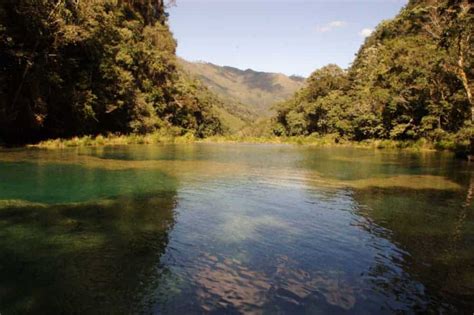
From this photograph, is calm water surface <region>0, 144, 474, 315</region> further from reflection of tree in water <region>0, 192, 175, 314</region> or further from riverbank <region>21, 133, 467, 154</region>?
riverbank <region>21, 133, 467, 154</region>

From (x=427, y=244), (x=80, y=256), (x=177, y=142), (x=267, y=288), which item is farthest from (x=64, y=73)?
(x=267, y=288)

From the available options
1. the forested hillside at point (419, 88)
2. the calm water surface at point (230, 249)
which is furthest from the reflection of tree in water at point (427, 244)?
the forested hillside at point (419, 88)

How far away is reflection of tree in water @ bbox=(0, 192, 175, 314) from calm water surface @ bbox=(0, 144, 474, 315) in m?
0.03

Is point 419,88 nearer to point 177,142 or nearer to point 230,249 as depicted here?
point 177,142

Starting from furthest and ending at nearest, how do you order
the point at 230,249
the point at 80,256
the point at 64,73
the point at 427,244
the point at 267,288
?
the point at 64,73 → the point at 427,244 → the point at 230,249 → the point at 80,256 → the point at 267,288

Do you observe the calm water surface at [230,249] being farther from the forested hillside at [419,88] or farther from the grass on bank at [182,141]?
the grass on bank at [182,141]

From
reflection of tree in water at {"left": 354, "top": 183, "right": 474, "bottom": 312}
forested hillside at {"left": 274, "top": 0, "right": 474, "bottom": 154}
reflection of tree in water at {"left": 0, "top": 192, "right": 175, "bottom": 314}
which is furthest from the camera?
forested hillside at {"left": 274, "top": 0, "right": 474, "bottom": 154}

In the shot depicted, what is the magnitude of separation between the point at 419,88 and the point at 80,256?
46395 millimetres

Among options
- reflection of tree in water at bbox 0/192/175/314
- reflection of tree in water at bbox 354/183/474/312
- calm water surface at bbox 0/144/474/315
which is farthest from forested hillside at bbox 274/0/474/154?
reflection of tree in water at bbox 0/192/175/314

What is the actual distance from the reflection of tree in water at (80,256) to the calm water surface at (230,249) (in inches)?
1.1

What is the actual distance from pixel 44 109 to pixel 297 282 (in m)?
32.4

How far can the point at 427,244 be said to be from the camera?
341 inches

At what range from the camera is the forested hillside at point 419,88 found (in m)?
28.3

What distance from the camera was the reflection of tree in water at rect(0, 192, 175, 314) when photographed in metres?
5.59
